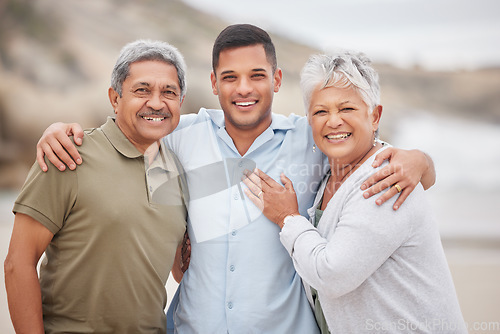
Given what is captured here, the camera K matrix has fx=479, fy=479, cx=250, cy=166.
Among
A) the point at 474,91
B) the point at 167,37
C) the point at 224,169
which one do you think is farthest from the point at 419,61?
the point at 224,169

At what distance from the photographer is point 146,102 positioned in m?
1.84

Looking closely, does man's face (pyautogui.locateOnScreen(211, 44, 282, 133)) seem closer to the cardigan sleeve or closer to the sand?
the cardigan sleeve

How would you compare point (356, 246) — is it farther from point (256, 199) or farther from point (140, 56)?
point (140, 56)

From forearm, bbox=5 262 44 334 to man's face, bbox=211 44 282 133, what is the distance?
3.09ft

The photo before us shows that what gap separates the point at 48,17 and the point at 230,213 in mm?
14187

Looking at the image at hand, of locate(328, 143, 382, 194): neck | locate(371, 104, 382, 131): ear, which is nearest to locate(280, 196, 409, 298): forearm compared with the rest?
locate(328, 143, 382, 194): neck

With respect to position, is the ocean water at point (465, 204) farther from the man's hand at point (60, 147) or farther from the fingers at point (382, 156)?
the man's hand at point (60, 147)

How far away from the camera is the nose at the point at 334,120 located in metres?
1.68

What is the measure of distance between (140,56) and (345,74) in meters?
0.77

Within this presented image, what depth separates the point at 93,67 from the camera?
12.5 metres

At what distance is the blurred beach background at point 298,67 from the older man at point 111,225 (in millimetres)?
7216

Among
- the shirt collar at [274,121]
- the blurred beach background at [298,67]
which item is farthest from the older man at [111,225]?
the blurred beach background at [298,67]

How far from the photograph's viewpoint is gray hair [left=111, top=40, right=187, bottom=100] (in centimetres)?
183

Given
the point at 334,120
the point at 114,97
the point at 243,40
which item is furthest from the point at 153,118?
the point at 334,120
